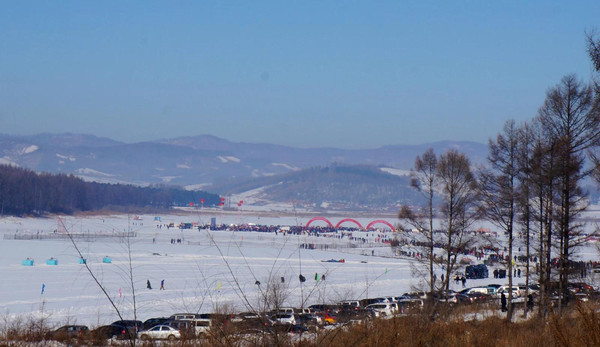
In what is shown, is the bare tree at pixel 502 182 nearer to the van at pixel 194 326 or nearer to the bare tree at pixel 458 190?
the bare tree at pixel 458 190

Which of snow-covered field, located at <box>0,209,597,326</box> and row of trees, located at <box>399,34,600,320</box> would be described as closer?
row of trees, located at <box>399,34,600,320</box>

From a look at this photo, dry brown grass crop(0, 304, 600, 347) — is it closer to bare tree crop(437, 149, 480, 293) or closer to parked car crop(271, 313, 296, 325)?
parked car crop(271, 313, 296, 325)

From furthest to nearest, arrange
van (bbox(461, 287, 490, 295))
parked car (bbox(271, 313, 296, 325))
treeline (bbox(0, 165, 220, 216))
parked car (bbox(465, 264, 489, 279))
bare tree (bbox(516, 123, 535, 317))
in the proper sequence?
treeline (bbox(0, 165, 220, 216)) < parked car (bbox(465, 264, 489, 279)) < van (bbox(461, 287, 490, 295)) < bare tree (bbox(516, 123, 535, 317)) < parked car (bbox(271, 313, 296, 325))

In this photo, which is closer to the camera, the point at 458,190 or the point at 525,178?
the point at 525,178

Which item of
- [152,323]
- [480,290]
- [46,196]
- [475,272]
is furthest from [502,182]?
[46,196]

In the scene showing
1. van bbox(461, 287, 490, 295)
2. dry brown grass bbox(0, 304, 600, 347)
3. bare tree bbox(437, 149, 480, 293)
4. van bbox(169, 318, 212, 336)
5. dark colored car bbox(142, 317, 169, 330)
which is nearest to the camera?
dry brown grass bbox(0, 304, 600, 347)

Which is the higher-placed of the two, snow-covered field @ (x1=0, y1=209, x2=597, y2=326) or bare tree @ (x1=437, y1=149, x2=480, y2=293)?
bare tree @ (x1=437, y1=149, x2=480, y2=293)

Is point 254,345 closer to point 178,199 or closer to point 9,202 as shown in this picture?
point 9,202

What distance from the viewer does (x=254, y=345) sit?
6051 mm

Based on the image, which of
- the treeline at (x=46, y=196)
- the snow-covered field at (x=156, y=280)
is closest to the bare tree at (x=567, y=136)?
the snow-covered field at (x=156, y=280)

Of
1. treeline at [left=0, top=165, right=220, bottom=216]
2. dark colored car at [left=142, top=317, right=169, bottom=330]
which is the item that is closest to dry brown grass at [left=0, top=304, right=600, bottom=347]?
dark colored car at [left=142, top=317, right=169, bottom=330]

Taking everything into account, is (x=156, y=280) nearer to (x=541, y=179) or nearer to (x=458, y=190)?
(x=458, y=190)

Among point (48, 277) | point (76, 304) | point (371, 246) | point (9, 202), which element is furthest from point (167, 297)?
point (9, 202)

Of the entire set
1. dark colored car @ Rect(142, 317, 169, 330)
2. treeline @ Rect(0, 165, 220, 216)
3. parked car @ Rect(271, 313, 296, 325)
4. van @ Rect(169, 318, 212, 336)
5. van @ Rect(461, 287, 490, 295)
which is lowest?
dark colored car @ Rect(142, 317, 169, 330)
